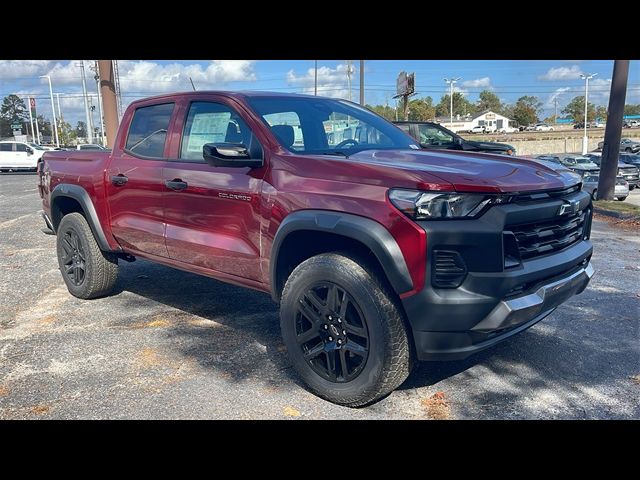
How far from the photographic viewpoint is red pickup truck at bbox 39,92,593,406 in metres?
2.86

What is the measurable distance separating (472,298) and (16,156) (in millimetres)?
34102

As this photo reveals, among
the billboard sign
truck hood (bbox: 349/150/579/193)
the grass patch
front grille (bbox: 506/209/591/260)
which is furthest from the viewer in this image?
the billboard sign

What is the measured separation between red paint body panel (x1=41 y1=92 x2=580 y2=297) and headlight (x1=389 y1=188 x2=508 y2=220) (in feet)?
0.14

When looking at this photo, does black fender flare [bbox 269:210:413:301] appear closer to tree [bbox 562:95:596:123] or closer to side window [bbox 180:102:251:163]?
side window [bbox 180:102:251:163]

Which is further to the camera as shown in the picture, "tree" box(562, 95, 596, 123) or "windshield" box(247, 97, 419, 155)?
"tree" box(562, 95, 596, 123)

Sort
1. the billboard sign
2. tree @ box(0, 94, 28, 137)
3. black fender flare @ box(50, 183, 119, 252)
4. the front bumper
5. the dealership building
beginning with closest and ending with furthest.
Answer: the front bumper → black fender flare @ box(50, 183, 119, 252) → the billboard sign → tree @ box(0, 94, 28, 137) → the dealership building

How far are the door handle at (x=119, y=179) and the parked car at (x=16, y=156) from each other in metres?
30.1

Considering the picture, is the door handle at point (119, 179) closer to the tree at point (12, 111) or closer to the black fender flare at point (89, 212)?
the black fender flare at point (89, 212)

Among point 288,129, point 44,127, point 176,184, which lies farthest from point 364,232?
point 44,127

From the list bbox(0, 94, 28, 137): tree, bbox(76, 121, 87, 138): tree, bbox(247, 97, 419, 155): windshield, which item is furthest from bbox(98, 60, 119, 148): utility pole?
bbox(76, 121, 87, 138): tree

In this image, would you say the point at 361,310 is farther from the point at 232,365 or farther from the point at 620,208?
the point at 620,208
